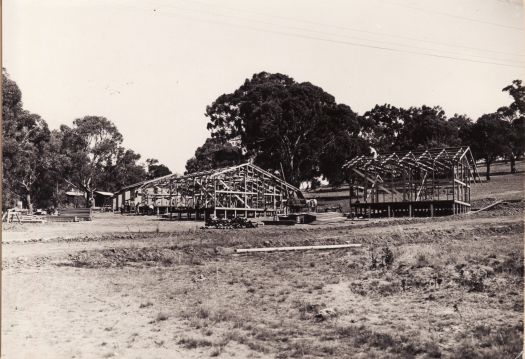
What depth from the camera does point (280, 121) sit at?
5425 centimetres

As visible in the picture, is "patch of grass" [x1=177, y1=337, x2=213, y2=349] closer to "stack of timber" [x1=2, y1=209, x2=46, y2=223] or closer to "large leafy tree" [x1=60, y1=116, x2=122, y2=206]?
"stack of timber" [x1=2, y1=209, x2=46, y2=223]

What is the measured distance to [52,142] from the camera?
4447 cm

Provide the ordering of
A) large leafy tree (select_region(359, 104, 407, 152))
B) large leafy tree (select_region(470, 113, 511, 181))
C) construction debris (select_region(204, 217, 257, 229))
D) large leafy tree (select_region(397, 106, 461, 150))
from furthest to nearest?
large leafy tree (select_region(359, 104, 407, 152))
large leafy tree (select_region(397, 106, 461, 150))
large leafy tree (select_region(470, 113, 511, 181))
construction debris (select_region(204, 217, 257, 229))

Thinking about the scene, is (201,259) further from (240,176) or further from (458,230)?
(240,176)

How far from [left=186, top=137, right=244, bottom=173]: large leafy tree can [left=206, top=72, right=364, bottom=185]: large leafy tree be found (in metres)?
2.79

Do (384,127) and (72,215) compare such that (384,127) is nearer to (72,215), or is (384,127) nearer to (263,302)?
(72,215)

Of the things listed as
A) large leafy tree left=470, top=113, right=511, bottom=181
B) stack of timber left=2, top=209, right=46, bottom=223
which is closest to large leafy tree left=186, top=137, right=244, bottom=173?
stack of timber left=2, top=209, right=46, bottom=223

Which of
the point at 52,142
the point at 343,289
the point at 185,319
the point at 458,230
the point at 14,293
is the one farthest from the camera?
the point at 52,142

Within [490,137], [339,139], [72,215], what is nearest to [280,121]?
[339,139]

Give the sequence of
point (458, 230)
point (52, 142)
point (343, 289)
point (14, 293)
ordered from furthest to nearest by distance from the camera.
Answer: point (52, 142) → point (458, 230) → point (343, 289) → point (14, 293)

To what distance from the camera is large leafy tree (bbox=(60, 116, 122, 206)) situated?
68375mm

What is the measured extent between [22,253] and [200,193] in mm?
31605

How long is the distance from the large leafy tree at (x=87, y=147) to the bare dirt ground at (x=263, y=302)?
173 ft

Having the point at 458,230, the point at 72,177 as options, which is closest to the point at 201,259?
the point at 458,230
